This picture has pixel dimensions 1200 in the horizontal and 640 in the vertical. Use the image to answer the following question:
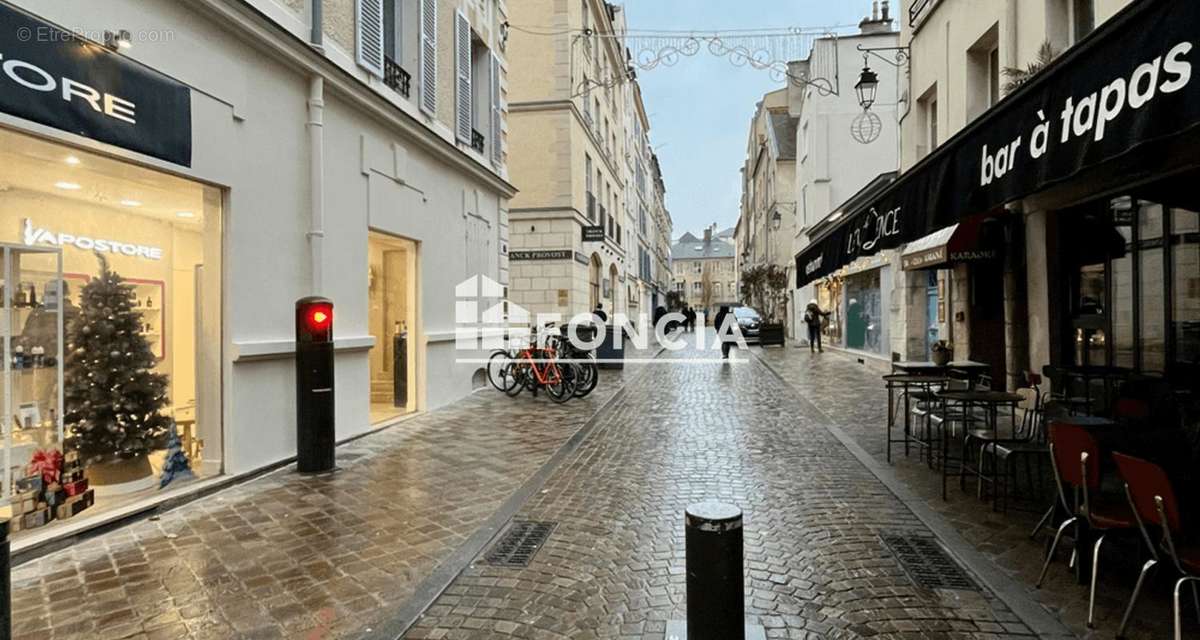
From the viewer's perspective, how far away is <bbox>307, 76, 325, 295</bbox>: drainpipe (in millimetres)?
6719

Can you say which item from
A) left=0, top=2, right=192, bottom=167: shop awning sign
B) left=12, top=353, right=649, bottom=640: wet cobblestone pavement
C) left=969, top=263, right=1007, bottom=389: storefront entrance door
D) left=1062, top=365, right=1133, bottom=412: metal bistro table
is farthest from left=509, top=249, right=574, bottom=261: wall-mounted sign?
left=0, top=2, right=192, bottom=167: shop awning sign

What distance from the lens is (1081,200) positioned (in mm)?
7402

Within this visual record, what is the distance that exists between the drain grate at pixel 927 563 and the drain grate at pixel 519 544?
220 centimetres

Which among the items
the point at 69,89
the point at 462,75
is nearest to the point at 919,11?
the point at 462,75

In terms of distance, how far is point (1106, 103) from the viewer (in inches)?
111

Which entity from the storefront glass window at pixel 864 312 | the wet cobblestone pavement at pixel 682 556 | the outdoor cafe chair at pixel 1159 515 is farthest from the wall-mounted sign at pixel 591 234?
the outdoor cafe chair at pixel 1159 515

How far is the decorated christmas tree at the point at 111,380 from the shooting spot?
4949mm

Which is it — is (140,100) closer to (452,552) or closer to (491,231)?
(452,552)

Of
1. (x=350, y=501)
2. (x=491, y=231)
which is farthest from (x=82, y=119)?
(x=491, y=231)

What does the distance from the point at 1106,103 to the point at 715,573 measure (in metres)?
2.57

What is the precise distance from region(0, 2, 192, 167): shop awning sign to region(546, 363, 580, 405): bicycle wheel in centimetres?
671

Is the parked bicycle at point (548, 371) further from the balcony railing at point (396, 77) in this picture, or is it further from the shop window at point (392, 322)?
the balcony railing at point (396, 77)

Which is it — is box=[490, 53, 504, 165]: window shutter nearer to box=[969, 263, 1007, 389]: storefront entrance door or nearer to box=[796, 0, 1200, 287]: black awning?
box=[969, 263, 1007, 389]: storefront entrance door

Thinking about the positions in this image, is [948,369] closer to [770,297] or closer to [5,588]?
[5,588]
